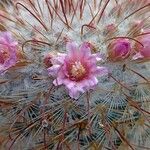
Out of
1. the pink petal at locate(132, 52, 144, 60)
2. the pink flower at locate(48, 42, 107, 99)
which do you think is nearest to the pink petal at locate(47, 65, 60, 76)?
the pink flower at locate(48, 42, 107, 99)

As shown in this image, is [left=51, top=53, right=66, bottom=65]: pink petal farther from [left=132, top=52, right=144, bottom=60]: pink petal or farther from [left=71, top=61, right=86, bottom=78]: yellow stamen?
[left=132, top=52, right=144, bottom=60]: pink petal

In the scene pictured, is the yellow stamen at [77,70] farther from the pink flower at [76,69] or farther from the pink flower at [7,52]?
the pink flower at [7,52]

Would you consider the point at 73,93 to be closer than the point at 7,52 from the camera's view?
Yes

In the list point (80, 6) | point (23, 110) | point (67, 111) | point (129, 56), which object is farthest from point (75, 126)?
point (80, 6)

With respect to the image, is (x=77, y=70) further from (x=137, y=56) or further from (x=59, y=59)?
(x=137, y=56)

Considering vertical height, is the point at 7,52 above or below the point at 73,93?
above

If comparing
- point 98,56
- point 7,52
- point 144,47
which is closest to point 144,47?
point 144,47

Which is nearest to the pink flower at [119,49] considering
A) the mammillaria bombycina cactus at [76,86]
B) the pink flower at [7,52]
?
the mammillaria bombycina cactus at [76,86]

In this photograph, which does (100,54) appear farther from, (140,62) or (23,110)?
(23,110)
